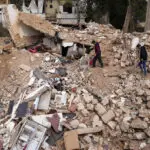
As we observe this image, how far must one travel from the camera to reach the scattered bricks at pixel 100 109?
846cm

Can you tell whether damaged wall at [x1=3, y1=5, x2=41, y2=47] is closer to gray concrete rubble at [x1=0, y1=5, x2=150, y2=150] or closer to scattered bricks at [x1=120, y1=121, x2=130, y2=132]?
gray concrete rubble at [x1=0, y1=5, x2=150, y2=150]

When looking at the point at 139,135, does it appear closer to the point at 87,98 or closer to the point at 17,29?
the point at 87,98

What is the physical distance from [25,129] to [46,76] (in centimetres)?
270

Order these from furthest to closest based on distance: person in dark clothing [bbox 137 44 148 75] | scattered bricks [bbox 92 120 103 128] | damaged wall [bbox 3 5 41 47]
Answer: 1. damaged wall [bbox 3 5 41 47]
2. person in dark clothing [bbox 137 44 148 75]
3. scattered bricks [bbox 92 120 103 128]

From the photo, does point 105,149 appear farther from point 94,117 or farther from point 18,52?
point 18,52

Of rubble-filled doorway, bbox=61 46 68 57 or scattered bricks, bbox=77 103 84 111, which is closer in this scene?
scattered bricks, bbox=77 103 84 111

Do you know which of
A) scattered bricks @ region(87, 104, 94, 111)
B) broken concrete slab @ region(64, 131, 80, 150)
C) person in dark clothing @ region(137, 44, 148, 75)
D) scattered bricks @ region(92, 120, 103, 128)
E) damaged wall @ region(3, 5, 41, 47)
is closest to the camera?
broken concrete slab @ region(64, 131, 80, 150)

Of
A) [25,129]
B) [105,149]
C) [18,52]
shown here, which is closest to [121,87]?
[105,149]

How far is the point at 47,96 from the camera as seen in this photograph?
8992 mm

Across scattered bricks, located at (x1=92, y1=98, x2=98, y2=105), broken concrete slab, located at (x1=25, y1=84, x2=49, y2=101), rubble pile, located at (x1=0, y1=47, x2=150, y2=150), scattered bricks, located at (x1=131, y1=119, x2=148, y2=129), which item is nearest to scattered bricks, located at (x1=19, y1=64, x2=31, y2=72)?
rubble pile, located at (x1=0, y1=47, x2=150, y2=150)

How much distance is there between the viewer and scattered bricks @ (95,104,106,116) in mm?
8461

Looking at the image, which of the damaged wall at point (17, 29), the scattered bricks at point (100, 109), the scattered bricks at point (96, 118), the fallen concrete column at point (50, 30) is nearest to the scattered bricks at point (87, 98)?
the scattered bricks at point (100, 109)

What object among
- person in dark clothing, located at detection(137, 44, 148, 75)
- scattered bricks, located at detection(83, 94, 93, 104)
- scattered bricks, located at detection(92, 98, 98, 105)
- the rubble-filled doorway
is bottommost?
scattered bricks, located at detection(92, 98, 98, 105)

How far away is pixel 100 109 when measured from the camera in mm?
8531
